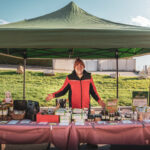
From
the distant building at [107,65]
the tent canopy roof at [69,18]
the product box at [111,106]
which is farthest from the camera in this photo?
the distant building at [107,65]

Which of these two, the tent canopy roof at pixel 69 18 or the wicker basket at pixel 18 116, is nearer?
the wicker basket at pixel 18 116

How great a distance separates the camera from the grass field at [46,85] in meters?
9.84

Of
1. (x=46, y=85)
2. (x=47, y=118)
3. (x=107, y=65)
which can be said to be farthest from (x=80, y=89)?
(x=107, y=65)

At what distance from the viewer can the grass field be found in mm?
9843

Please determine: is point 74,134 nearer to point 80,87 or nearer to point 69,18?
point 80,87

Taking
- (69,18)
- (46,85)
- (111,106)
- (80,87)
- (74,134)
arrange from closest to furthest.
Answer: (74,134) → (111,106) → (69,18) → (80,87) → (46,85)

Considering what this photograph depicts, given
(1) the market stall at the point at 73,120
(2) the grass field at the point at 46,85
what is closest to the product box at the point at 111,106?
(1) the market stall at the point at 73,120

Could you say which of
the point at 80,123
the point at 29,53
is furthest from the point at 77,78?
the point at 29,53

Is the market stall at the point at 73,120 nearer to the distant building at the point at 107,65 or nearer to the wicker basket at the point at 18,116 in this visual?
the wicker basket at the point at 18,116

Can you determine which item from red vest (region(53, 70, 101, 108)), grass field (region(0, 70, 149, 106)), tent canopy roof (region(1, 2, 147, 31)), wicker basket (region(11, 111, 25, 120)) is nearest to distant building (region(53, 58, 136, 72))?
grass field (region(0, 70, 149, 106))

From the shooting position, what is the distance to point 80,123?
93.4 inches

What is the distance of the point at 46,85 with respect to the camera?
38.8 feet

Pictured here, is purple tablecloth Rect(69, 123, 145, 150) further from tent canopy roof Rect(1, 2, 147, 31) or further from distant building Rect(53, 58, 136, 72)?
distant building Rect(53, 58, 136, 72)

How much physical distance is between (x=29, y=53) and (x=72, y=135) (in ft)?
12.0
